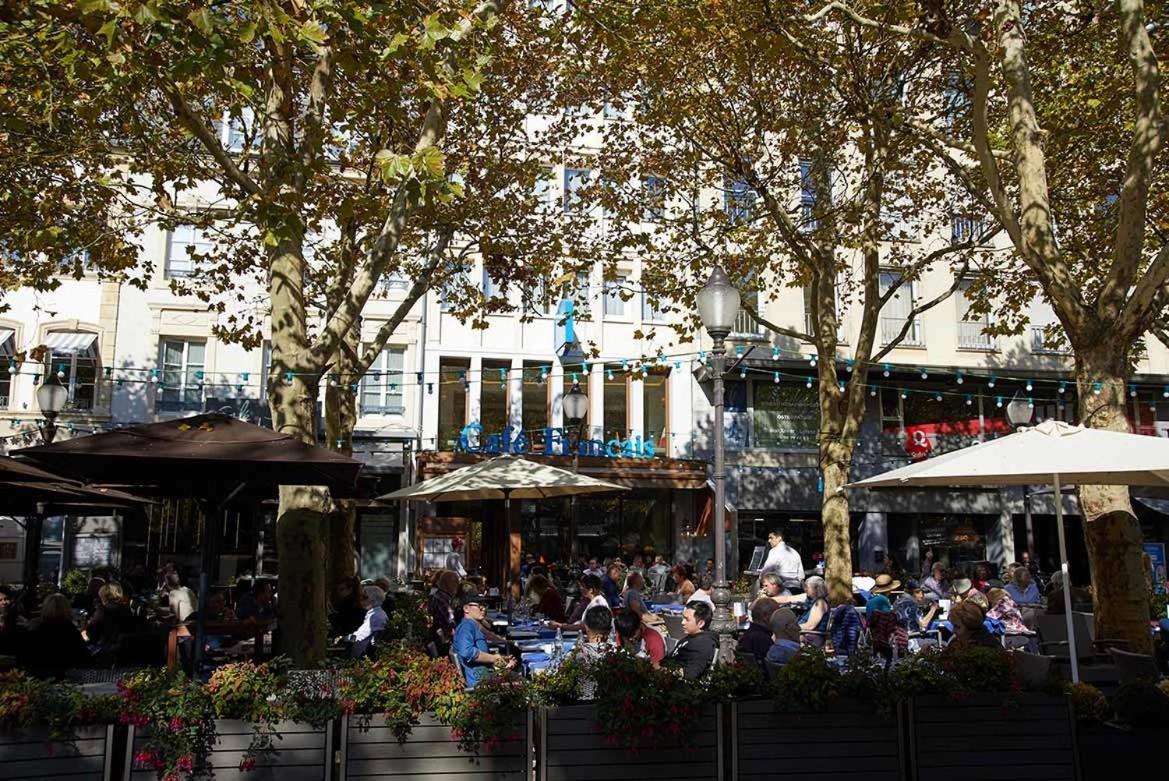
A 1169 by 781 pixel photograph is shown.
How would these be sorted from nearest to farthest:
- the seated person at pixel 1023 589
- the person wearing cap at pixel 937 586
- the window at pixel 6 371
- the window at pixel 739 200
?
the seated person at pixel 1023 589 < the person wearing cap at pixel 937 586 < the window at pixel 739 200 < the window at pixel 6 371

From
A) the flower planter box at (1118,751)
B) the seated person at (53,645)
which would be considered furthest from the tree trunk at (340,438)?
the flower planter box at (1118,751)

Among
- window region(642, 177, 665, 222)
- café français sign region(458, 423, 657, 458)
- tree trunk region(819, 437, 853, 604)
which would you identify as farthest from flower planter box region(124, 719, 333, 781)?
café français sign region(458, 423, 657, 458)

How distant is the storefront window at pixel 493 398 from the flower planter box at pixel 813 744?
1939 centimetres

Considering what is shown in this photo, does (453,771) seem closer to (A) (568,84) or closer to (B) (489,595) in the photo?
(B) (489,595)

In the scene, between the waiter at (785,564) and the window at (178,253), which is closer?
the waiter at (785,564)

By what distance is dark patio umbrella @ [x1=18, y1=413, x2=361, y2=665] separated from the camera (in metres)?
7.41

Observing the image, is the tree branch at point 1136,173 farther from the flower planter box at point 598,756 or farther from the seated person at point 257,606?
the seated person at point 257,606

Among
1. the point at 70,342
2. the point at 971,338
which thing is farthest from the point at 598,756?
the point at 971,338

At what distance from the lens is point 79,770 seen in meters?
5.36

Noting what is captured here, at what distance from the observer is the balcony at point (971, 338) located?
28219 millimetres

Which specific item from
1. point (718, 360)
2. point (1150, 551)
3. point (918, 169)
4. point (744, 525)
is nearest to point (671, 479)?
point (744, 525)

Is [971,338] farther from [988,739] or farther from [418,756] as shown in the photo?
[418,756]

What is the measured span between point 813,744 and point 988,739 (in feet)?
3.83

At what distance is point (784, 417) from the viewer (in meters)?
26.9
